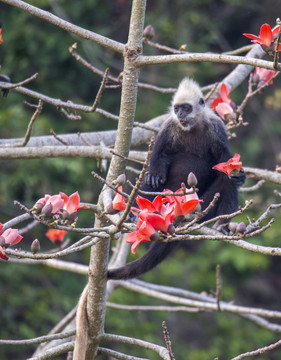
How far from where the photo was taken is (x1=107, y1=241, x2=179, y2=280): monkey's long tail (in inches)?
111

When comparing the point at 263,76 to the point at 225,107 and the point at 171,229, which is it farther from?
the point at 171,229

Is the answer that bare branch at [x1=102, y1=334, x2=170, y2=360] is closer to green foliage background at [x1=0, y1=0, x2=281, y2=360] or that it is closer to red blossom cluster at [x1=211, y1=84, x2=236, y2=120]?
red blossom cluster at [x1=211, y1=84, x2=236, y2=120]

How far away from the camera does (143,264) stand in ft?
10.4

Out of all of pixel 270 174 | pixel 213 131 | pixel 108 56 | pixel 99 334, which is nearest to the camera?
pixel 99 334

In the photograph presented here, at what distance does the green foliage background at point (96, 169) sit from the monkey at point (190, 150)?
239cm

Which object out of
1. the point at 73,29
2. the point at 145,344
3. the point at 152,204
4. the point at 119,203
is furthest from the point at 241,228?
the point at 73,29

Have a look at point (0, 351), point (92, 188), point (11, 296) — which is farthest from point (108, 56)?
point (0, 351)

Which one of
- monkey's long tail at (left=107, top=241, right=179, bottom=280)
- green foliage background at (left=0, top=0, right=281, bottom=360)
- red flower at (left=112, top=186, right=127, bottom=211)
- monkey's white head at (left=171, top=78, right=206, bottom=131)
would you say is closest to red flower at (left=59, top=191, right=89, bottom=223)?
red flower at (left=112, top=186, right=127, bottom=211)

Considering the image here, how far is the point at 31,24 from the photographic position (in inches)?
284

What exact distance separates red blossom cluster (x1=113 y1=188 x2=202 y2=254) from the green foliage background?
389 cm

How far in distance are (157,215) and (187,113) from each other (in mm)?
1736

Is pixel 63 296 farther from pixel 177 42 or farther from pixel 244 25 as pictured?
pixel 244 25

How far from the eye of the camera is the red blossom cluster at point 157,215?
194 centimetres

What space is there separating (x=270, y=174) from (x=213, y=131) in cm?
→ 61
